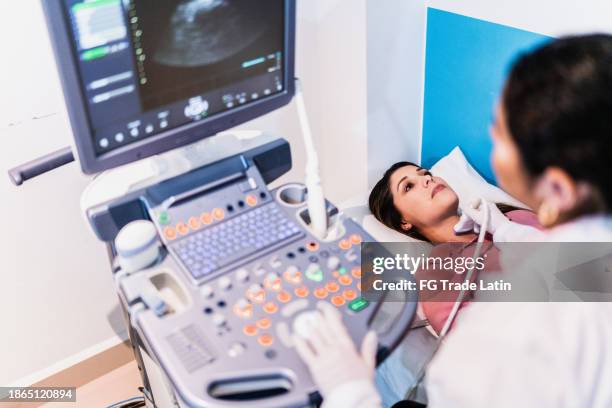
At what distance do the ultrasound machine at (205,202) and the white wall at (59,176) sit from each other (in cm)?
43

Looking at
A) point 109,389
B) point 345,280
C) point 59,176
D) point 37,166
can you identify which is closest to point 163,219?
point 37,166

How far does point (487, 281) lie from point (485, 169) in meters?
0.52

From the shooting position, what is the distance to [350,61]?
184 cm

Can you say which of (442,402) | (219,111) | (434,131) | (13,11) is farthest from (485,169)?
(13,11)

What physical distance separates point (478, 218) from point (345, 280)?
762 mm

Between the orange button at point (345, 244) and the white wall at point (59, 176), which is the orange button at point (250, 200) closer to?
the orange button at point (345, 244)

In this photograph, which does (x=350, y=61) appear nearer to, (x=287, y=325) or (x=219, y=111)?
(x=219, y=111)

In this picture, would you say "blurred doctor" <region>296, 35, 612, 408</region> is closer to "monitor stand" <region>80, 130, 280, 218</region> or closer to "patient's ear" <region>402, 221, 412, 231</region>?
"monitor stand" <region>80, 130, 280, 218</region>

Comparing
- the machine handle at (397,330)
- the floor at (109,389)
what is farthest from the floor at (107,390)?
the machine handle at (397,330)

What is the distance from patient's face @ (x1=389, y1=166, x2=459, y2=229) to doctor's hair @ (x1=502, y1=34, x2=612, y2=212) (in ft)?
3.35

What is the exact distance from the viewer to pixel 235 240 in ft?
3.62

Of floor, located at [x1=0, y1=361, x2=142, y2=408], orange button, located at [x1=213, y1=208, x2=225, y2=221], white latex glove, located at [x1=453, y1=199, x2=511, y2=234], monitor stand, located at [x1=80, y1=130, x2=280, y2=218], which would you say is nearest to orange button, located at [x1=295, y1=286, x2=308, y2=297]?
orange button, located at [x1=213, y1=208, x2=225, y2=221]

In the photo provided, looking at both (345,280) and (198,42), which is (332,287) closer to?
(345,280)

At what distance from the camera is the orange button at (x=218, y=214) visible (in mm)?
1134
